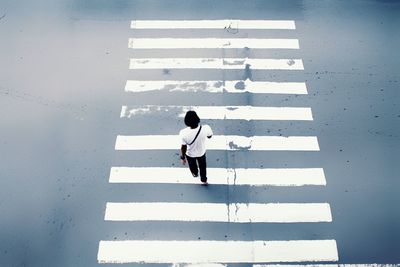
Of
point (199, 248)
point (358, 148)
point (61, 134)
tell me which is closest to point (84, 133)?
point (61, 134)

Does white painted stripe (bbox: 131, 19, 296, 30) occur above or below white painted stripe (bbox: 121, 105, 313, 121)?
above

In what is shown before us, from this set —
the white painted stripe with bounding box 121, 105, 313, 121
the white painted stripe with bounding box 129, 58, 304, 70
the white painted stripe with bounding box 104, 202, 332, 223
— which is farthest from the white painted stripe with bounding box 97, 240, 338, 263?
the white painted stripe with bounding box 129, 58, 304, 70

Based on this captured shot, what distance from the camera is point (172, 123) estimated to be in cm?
966

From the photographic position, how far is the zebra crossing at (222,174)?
777 cm

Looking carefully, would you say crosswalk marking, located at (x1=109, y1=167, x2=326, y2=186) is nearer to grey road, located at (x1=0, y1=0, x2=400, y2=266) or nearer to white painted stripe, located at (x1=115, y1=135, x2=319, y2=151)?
grey road, located at (x1=0, y1=0, x2=400, y2=266)

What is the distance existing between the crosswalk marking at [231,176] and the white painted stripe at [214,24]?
4.68 meters

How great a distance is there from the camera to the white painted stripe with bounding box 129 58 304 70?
10.8m

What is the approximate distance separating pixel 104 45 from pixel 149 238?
18.5ft

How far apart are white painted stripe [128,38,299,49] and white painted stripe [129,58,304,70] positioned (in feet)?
1.67

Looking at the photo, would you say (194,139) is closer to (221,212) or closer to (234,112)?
(221,212)

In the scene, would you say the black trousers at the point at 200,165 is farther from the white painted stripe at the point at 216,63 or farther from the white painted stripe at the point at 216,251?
the white painted stripe at the point at 216,63

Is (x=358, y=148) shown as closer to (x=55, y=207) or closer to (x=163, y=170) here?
(x=163, y=170)

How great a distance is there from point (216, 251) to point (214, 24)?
6643 millimetres

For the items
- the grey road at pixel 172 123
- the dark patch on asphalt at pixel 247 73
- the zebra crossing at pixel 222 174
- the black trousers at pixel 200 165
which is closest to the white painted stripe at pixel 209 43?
the zebra crossing at pixel 222 174
